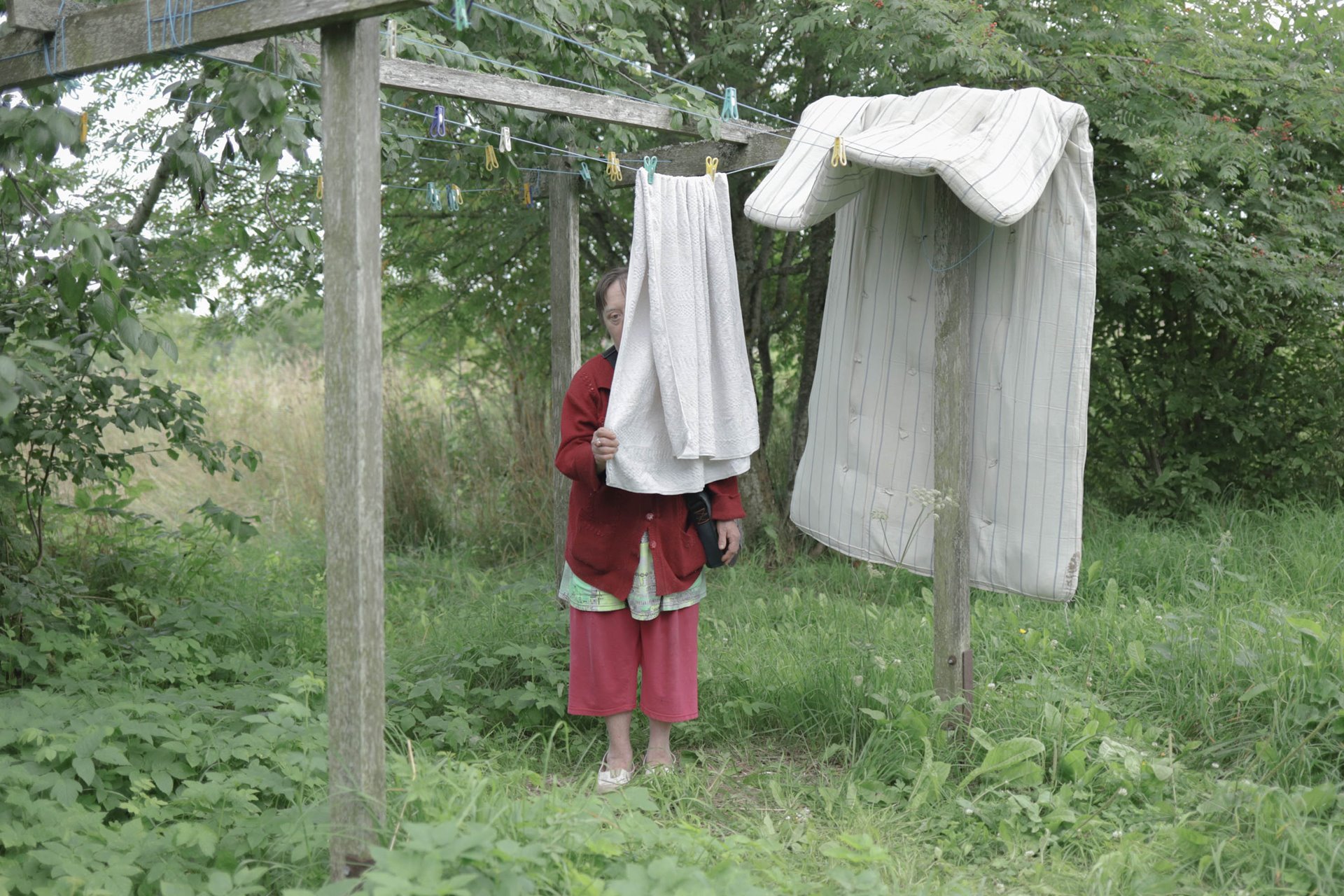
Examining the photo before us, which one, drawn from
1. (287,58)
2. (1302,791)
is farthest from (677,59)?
(1302,791)

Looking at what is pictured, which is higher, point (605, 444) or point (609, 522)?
point (605, 444)

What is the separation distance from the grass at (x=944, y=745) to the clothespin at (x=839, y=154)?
1.75 meters

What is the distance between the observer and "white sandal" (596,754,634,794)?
351cm

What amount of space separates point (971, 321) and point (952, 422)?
350 mm

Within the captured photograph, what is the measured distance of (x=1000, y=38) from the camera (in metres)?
5.30

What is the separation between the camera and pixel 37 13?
111 inches

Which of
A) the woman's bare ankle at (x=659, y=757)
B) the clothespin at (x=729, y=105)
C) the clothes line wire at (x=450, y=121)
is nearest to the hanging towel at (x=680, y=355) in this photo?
the clothes line wire at (x=450, y=121)

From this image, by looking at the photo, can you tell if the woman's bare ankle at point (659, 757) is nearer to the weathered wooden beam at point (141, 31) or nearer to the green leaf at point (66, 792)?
the green leaf at point (66, 792)

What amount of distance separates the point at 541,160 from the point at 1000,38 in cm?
229

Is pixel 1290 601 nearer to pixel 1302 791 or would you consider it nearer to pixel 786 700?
pixel 1302 791

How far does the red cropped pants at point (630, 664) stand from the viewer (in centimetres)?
361

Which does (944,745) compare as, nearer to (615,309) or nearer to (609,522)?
(609,522)

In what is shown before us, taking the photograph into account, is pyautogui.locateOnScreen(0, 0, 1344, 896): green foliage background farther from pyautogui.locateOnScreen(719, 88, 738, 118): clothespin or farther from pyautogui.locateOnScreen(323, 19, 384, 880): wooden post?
pyautogui.locateOnScreen(719, 88, 738, 118): clothespin

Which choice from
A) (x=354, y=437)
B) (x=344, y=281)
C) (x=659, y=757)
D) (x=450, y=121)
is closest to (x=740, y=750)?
(x=659, y=757)
